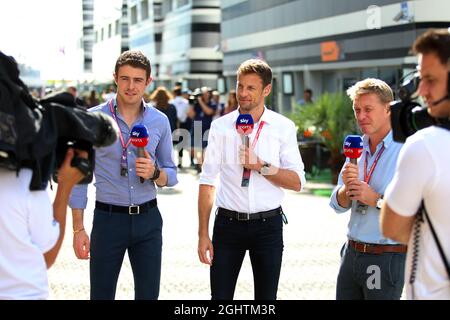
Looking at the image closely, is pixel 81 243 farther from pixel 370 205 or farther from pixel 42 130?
pixel 42 130

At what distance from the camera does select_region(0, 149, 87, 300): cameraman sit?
9.68 feet

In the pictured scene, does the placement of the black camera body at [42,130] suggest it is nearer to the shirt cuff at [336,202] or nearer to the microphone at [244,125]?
the microphone at [244,125]

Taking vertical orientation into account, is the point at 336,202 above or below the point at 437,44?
below

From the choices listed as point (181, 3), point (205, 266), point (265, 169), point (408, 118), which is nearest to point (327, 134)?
point (205, 266)

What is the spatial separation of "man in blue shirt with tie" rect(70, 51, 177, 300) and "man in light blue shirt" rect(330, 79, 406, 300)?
4.03 feet

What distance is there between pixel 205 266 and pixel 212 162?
3.63m

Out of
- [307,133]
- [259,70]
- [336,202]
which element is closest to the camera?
[336,202]

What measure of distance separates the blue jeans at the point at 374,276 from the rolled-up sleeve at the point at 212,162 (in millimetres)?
1136

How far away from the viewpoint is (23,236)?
2.98 meters

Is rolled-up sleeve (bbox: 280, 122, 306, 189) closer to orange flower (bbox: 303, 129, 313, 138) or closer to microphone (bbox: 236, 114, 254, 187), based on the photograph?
microphone (bbox: 236, 114, 254, 187)

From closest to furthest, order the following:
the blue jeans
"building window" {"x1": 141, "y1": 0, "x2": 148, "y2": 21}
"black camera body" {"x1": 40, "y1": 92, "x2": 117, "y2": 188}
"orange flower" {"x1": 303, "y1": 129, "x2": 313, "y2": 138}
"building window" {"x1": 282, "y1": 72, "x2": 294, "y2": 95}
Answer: "black camera body" {"x1": 40, "y1": 92, "x2": 117, "y2": 188}
the blue jeans
"orange flower" {"x1": 303, "y1": 129, "x2": 313, "y2": 138}
"building window" {"x1": 282, "y1": 72, "x2": 294, "y2": 95}
"building window" {"x1": 141, "y1": 0, "x2": 148, "y2": 21}

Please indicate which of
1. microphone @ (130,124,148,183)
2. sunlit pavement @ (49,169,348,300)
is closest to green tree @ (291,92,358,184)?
sunlit pavement @ (49,169,348,300)

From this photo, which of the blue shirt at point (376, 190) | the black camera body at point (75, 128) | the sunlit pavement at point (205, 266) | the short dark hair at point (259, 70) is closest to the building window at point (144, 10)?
the sunlit pavement at point (205, 266)
